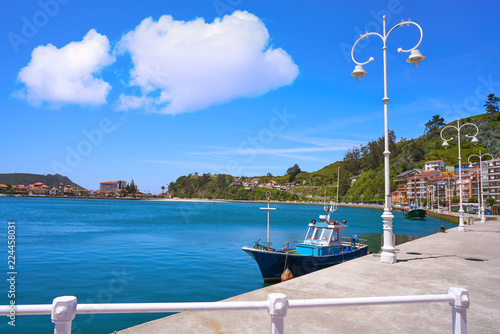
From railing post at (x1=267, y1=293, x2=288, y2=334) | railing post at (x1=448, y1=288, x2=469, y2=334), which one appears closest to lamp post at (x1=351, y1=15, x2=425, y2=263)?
railing post at (x1=448, y1=288, x2=469, y2=334)

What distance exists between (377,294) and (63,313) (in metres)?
6.97

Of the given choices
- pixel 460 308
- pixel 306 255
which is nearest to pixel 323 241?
pixel 306 255

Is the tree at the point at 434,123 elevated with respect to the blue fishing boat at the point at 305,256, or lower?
elevated

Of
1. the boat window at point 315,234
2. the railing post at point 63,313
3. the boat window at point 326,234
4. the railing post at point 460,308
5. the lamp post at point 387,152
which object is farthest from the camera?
the boat window at point 315,234

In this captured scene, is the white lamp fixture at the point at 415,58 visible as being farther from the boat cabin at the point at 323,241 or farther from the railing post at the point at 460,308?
the railing post at the point at 460,308

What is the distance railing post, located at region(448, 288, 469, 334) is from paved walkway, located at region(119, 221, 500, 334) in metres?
1.96

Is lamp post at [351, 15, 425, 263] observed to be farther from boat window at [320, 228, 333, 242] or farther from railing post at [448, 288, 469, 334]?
railing post at [448, 288, 469, 334]

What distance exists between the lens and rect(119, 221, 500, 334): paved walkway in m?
5.56

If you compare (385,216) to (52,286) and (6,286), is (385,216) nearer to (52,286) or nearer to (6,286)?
(52,286)

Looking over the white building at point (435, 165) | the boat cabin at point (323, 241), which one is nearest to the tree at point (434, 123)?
the white building at point (435, 165)

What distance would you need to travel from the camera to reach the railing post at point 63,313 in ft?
9.52

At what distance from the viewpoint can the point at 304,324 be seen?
18.5 ft

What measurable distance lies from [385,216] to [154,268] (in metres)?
17.3

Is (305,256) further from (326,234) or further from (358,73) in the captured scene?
(358,73)
